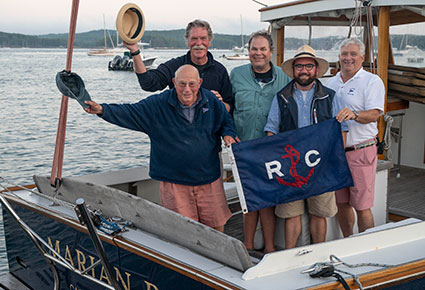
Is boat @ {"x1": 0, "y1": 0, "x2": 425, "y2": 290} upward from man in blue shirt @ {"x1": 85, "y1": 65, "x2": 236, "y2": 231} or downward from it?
downward

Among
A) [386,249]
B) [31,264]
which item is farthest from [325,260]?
[31,264]

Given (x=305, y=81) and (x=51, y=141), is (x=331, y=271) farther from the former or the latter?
(x=51, y=141)

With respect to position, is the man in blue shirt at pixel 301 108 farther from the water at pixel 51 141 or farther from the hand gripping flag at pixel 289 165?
the water at pixel 51 141

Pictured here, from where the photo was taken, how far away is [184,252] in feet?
11.6

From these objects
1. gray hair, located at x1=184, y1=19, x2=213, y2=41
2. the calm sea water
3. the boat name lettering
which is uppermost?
gray hair, located at x1=184, y1=19, x2=213, y2=41

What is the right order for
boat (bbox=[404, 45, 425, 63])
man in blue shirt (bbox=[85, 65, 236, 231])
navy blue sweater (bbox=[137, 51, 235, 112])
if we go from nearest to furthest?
man in blue shirt (bbox=[85, 65, 236, 231]) → navy blue sweater (bbox=[137, 51, 235, 112]) → boat (bbox=[404, 45, 425, 63])

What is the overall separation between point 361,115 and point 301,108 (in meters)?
0.43

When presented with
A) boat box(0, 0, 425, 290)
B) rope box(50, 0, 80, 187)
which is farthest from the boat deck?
rope box(50, 0, 80, 187)

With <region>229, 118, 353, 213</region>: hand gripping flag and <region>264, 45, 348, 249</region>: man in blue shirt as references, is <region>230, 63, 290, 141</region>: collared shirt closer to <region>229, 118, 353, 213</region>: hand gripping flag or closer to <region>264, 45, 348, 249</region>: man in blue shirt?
<region>264, 45, 348, 249</region>: man in blue shirt

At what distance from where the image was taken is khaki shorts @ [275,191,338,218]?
4230 millimetres

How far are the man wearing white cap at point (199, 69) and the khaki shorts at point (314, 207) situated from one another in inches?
34.0

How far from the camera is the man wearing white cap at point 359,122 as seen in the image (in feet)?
13.8

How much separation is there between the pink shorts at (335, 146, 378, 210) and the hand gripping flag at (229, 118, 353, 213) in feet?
0.54

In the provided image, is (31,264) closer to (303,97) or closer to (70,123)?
(303,97)
